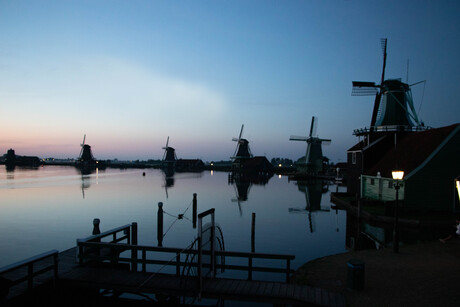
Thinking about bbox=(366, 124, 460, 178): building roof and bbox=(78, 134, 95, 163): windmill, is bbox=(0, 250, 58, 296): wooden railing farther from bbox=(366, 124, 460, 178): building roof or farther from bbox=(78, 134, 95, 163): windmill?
bbox=(78, 134, 95, 163): windmill

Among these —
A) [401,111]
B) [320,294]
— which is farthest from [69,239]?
[401,111]

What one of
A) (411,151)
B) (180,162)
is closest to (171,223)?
(411,151)

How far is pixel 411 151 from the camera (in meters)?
28.5

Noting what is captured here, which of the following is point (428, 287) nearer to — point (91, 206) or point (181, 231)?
point (181, 231)

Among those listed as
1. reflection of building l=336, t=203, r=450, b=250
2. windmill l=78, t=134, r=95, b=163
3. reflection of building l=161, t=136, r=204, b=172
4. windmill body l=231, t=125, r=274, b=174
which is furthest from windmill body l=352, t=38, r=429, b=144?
windmill l=78, t=134, r=95, b=163

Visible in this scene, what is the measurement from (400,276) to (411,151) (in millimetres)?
21503

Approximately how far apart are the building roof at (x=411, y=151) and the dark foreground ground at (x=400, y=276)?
12547 millimetres

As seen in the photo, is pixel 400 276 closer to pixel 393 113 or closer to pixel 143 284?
pixel 143 284

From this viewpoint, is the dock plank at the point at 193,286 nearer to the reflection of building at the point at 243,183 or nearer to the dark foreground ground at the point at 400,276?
the dark foreground ground at the point at 400,276

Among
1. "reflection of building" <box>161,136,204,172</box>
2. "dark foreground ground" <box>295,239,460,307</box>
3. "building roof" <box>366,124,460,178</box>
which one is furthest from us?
"reflection of building" <box>161,136,204,172</box>

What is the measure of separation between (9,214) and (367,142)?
39371 millimetres

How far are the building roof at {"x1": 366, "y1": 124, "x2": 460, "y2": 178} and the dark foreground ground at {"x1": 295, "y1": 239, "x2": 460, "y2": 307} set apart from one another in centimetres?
1255

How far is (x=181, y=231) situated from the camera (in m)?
24.9

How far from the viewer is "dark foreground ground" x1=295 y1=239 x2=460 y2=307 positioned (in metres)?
8.58
